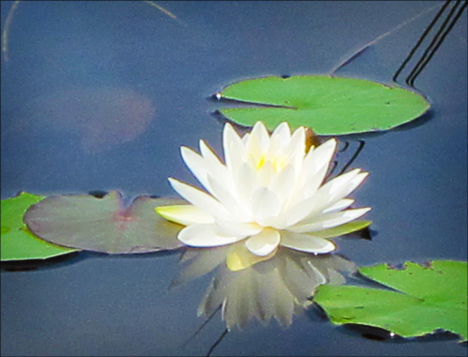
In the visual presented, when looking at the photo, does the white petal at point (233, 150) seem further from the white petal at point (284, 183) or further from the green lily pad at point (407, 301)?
the green lily pad at point (407, 301)

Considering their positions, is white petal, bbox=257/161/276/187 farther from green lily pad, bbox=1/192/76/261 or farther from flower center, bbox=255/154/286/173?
green lily pad, bbox=1/192/76/261

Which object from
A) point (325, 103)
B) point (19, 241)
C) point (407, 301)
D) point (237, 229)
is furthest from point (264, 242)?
point (325, 103)

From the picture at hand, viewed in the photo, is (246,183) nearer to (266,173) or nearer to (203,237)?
(266,173)

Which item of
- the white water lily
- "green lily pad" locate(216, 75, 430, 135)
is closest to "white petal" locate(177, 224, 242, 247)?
the white water lily

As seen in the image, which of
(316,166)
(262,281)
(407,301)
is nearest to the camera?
(407,301)

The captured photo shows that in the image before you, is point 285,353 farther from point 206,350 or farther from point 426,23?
point 426,23

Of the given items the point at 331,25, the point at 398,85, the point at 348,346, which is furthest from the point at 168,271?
the point at 331,25

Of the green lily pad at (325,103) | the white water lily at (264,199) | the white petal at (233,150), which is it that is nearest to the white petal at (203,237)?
the white water lily at (264,199)
